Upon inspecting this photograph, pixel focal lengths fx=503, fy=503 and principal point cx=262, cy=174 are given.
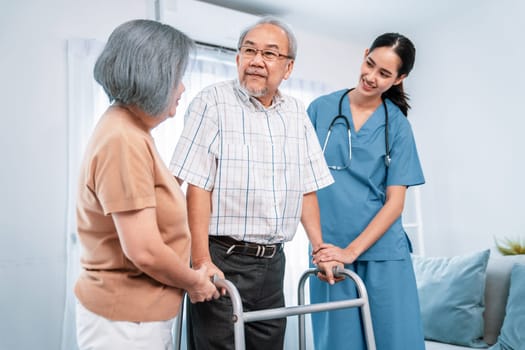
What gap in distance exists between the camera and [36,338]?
2.51 m

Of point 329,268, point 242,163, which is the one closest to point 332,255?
point 329,268

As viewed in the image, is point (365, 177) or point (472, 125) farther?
point (472, 125)

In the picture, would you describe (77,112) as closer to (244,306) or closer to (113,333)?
(244,306)

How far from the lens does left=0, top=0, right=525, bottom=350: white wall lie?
251 centimetres

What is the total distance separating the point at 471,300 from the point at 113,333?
6.38 feet

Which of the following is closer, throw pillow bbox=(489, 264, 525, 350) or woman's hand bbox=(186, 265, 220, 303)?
woman's hand bbox=(186, 265, 220, 303)

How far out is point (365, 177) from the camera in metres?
1.60

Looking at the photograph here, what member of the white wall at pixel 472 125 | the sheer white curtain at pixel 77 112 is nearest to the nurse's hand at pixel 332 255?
the sheer white curtain at pixel 77 112

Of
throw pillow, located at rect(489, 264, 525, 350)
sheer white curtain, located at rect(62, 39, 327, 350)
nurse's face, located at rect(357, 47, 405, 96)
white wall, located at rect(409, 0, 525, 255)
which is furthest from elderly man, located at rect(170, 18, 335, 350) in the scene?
white wall, located at rect(409, 0, 525, 255)

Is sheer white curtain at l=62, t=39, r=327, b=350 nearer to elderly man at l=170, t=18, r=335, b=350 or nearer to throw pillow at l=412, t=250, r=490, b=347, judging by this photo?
elderly man at l=170, t=18, r=335, b=350

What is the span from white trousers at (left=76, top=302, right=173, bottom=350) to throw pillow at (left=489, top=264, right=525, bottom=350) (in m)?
1.73

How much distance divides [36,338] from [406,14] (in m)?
3.01

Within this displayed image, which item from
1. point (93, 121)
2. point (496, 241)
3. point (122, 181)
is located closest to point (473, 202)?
point (496, 241)

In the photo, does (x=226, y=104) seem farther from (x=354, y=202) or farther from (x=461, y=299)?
(x=461, y=299)
